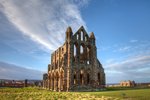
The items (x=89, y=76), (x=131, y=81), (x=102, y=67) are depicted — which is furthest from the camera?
(x=131, y=81)

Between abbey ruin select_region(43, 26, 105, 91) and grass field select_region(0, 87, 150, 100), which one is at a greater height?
abbey ruin select_region(43, 26, 105, 91)

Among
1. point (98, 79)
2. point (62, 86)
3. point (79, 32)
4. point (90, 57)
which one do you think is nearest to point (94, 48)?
point (90, 57)

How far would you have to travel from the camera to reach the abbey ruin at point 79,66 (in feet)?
110

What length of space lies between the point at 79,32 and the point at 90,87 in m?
11.0

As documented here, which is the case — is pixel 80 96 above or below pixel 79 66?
below

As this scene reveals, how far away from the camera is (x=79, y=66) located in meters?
34.9

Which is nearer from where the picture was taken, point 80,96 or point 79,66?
point 80,96

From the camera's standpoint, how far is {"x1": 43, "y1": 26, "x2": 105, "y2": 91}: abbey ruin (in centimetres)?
3353

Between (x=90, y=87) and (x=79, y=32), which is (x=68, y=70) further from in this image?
(x=79, y=32)

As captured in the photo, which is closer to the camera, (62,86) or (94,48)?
(62,86)

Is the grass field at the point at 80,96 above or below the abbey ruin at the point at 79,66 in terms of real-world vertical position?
below

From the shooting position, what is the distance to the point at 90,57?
1474 inches

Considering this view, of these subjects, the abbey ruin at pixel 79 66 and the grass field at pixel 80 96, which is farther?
the abbey ruin at pixel 79 66

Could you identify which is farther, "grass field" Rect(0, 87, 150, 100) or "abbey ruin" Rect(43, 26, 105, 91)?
"abbey ruin" Rect(43, 26, 105, 91)
